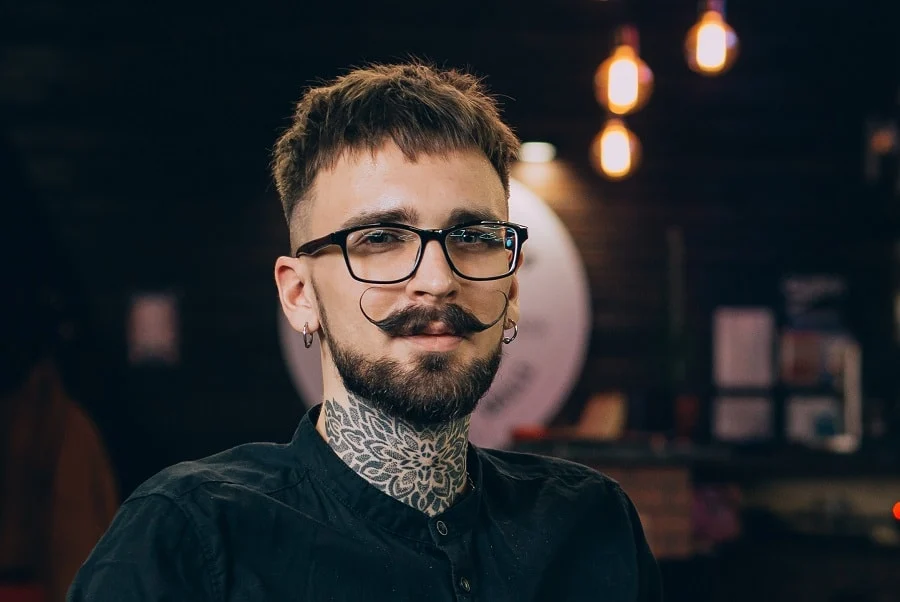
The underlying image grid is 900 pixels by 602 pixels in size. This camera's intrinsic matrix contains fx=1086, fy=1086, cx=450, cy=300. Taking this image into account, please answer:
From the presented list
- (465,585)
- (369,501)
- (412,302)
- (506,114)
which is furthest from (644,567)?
(506,114)

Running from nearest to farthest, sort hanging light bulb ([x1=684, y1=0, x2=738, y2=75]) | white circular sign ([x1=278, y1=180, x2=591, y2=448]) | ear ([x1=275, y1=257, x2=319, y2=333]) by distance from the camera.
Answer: ear ([x1=275, y1=257, x2=319, y2=333]) < hanging light bulb ([x1=684, y1=0, x2=738, y2=75]) < white circular sign ([x1=278, y1=180, x2=591, y2=448])

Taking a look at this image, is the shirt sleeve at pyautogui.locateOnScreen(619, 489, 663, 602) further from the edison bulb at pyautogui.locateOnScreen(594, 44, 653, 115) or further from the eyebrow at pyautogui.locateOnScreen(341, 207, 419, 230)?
the edison bulb at pyautogui.locateOnScreen(594, 44, 653, 115)

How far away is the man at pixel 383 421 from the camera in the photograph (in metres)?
1.24

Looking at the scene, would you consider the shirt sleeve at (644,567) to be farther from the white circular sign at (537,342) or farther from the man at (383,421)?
the white circular sign at (537,342)

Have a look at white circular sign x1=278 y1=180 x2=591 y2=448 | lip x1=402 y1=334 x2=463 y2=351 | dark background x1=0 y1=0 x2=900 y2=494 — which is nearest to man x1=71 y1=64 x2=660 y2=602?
lip x1=402 y1=334 x2=463 y2=351

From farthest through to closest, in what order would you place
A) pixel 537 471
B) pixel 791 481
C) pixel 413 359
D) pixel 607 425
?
pixel 607 425, pixel 791 481, pixel 537 471, pixel 413 359

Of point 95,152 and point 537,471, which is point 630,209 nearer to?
point 95,152

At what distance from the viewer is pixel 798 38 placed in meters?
5.70

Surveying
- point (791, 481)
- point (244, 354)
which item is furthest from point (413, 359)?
point (244, 354)

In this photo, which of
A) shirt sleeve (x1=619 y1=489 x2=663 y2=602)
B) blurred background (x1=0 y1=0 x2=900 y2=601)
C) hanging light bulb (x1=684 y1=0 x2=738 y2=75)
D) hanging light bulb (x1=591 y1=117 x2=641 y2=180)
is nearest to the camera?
shirt sleeve (x1=619 y1=489 x2=663 y2=602)

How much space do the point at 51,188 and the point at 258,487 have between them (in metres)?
4.77

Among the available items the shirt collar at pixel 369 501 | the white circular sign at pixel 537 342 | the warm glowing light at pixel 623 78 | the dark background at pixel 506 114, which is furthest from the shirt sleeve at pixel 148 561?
the dark background at pixel 506 114

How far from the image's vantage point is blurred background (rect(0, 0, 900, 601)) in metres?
5.60

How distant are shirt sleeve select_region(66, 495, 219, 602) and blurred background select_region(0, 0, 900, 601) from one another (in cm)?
433
